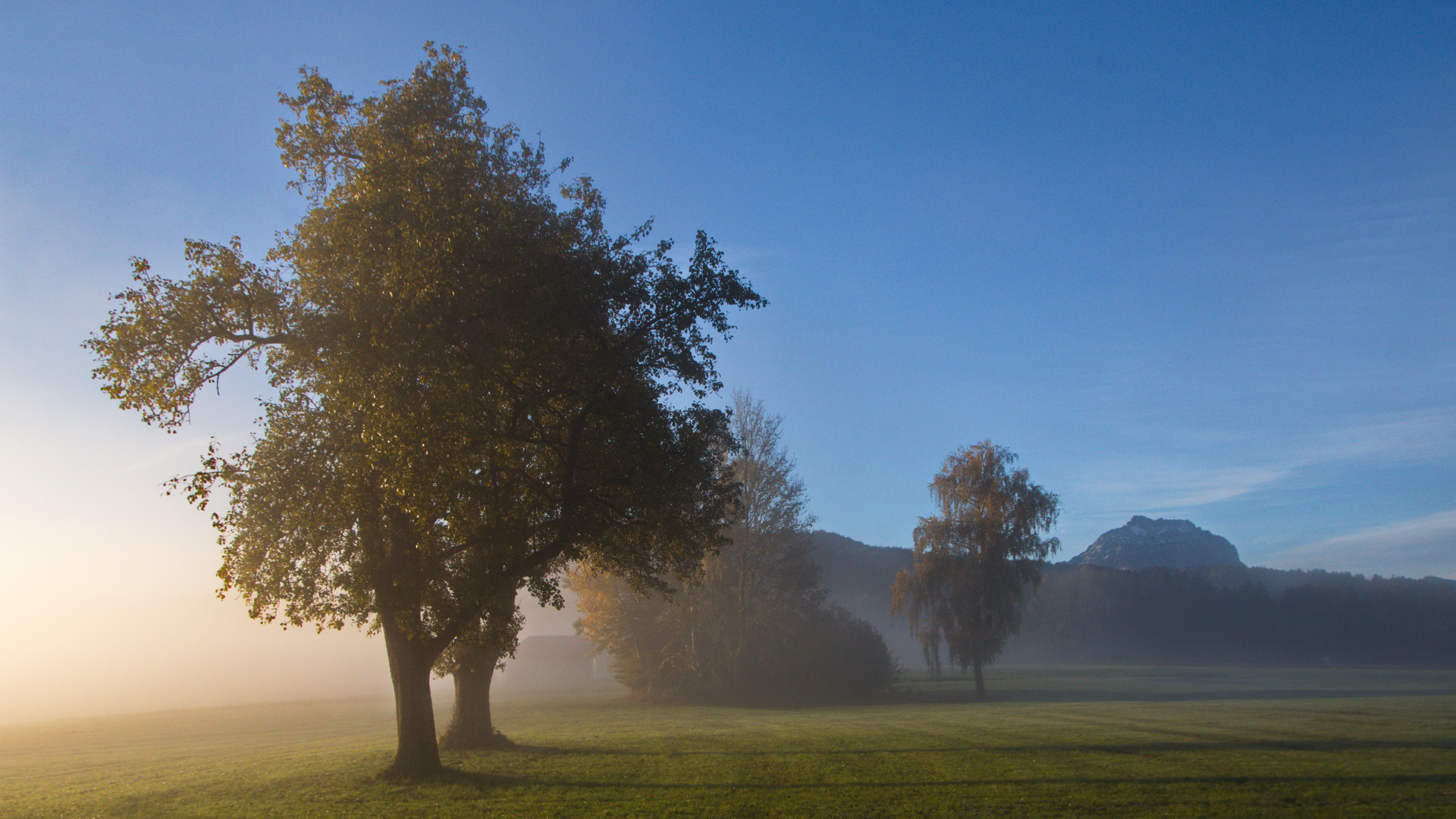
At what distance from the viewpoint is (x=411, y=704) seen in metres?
18.5

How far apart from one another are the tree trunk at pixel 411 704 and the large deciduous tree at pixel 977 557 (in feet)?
130

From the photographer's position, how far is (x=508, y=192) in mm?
20141

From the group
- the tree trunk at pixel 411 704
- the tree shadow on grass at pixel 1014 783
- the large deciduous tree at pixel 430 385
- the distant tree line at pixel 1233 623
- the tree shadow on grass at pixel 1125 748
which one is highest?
the large deciduous tree at pixel 430 385

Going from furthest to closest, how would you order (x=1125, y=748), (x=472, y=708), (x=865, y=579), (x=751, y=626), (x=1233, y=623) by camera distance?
(x=865, y=579) → (x=1233, y=623) → (x=751, y=626) → (x=472, y=708) → (x=1125, y=748)

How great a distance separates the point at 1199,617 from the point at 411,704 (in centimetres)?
14555

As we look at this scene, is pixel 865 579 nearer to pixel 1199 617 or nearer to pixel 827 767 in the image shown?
pixel 1199 617

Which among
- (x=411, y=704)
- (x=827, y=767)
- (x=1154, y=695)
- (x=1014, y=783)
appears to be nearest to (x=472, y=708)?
(x=411, y=704)

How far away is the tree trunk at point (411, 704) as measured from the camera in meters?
18.2

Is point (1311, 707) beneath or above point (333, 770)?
beneath

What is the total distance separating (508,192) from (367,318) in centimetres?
632

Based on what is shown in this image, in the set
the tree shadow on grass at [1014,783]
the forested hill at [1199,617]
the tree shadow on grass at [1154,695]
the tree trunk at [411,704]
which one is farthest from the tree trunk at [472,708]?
the forested hill at [1199,617]

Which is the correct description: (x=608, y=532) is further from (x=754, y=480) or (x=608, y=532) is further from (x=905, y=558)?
(x=905, y=558)

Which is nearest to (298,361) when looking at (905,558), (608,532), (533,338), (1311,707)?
(533,338)

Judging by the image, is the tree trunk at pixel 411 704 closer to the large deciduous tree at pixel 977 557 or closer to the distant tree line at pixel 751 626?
the distant tree line at pixel 751 626
